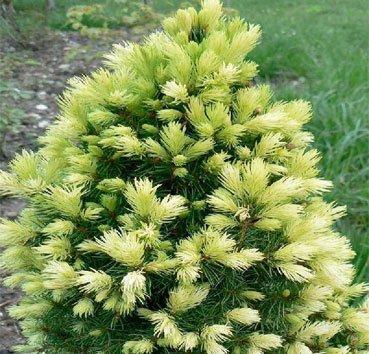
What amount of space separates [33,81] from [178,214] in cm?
587

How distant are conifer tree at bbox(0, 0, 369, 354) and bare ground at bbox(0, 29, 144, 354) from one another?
152 cm

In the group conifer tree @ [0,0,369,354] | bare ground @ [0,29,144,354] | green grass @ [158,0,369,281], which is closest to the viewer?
conifer tree @ [0,0,369,354]

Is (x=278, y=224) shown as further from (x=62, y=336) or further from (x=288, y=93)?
(x=288, y=93)

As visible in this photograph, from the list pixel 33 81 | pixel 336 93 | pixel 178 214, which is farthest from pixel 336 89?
pixel 178 214

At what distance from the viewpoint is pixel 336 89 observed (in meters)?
5.31

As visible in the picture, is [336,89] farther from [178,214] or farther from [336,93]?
[178,214]

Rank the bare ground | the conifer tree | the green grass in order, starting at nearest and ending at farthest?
the conifer tree, the green grass, the bare ground

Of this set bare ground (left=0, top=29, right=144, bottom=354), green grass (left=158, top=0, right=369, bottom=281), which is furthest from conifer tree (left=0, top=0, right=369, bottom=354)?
bare ground (left=0, top=29, right=144, bottom=354)

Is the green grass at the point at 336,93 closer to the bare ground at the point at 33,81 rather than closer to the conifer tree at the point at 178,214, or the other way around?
the conifer tree at the point at 178,214

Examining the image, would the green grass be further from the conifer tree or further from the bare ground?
the bare ground

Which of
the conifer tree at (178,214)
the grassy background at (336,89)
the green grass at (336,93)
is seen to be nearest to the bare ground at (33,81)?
the grassy background at (336,89)

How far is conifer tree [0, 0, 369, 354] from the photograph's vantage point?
1.77 metres

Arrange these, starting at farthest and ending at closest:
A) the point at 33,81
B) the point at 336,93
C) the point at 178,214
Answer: the point at 33,81 → the point at 336,93 → the point at 178,214

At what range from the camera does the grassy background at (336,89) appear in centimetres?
412
